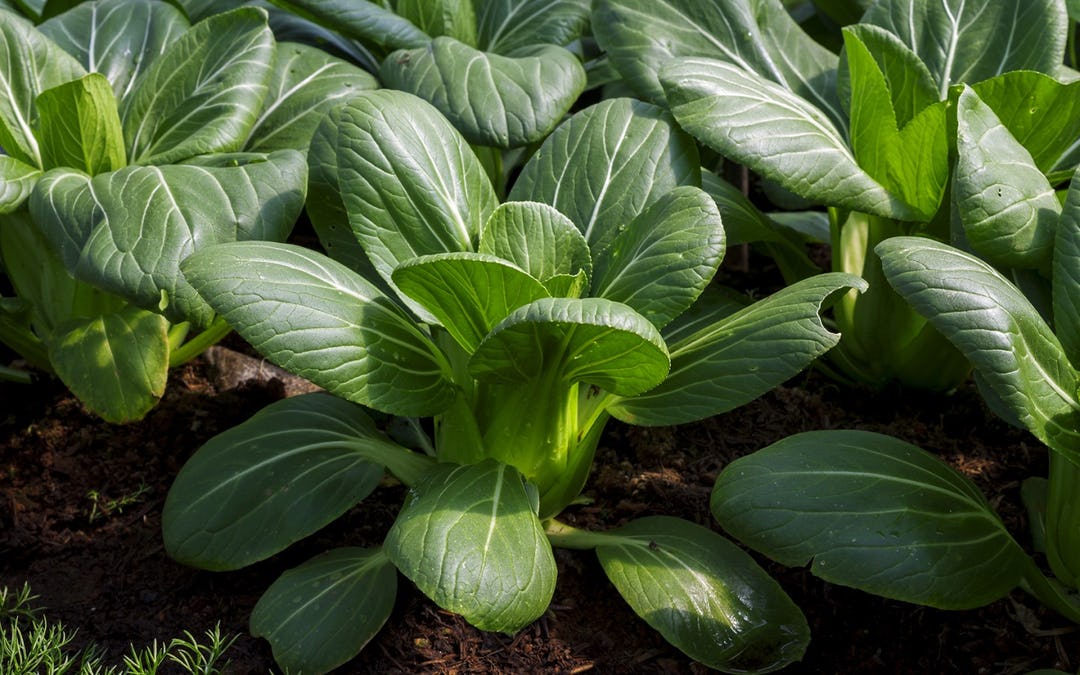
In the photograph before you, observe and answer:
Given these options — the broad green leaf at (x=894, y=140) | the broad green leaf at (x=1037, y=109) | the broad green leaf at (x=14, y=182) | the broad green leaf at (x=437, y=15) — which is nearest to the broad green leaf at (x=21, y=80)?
the broad green leaf at (x=14, y=182)

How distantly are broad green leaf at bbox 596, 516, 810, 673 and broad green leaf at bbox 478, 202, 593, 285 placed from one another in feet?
2.15

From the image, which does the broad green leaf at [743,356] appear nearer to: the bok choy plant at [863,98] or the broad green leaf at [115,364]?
the bok choy plant at [863,98]

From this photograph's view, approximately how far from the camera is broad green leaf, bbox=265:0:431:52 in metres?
3.03

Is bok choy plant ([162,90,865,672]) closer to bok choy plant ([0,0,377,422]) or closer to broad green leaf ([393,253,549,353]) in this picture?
broad green leaf ([393,253,549,353])

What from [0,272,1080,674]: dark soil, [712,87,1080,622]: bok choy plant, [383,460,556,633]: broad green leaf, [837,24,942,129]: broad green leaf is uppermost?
[837,24,942,129]: broad green leaf

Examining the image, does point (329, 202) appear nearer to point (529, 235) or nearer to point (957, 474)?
point (529, 235)

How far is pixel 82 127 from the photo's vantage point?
8.41 ft

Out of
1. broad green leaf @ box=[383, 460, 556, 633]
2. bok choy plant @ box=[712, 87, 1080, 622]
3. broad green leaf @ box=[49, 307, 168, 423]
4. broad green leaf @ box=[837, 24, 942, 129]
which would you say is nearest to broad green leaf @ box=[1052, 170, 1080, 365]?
bok choy plant @ box=[712, 87, 1080, 622]

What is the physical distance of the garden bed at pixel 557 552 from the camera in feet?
7.28

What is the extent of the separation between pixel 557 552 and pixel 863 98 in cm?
136

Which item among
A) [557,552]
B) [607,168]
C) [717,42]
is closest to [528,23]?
[717,42]

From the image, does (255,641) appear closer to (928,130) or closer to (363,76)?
(363,76)

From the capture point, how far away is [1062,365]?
80.0 inches

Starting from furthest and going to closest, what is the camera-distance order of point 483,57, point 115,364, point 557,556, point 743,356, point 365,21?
point 365,21 → point 483,57 → point 115,364 → point 557,556 → point 743,356
